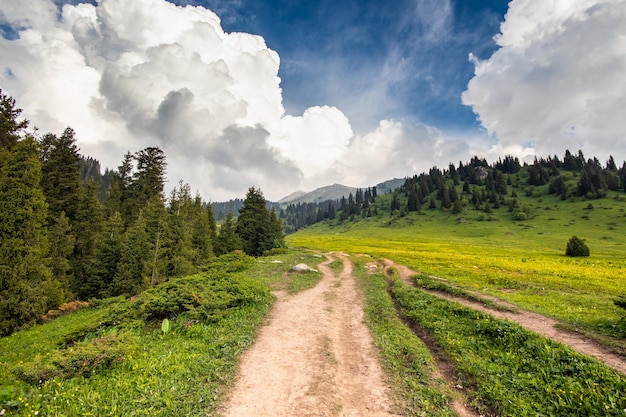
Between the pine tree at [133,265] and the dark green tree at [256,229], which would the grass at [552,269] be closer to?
the dark green tree at [256,229]

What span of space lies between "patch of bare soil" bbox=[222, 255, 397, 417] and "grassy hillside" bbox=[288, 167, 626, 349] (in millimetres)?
11380

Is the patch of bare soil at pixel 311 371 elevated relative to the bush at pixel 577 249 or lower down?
elevated

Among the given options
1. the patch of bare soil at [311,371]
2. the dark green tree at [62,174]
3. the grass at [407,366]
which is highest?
the dark green tree at [62,174]

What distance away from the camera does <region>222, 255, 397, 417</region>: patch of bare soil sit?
8.34m

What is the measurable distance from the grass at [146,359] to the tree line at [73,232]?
269 inches

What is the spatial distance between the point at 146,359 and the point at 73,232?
39.1 metres

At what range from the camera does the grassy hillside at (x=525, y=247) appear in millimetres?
20803

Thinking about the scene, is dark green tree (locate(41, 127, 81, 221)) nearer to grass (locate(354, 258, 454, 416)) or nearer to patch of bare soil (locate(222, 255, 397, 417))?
patch of bare soil (locate(222, 255, 397, 417))

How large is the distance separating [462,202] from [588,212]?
173 ft

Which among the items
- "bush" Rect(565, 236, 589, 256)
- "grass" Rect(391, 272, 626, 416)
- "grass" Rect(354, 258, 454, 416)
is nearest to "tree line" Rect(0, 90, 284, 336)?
"grass" Rect(354, 258, 454, 416)

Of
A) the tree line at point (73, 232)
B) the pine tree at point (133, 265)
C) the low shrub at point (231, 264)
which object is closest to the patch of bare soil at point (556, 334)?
the low shrub at point (231, 264)

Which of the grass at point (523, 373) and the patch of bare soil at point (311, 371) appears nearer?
the grass at point (523, 373)

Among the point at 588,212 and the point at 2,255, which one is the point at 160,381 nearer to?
the point at 2,255

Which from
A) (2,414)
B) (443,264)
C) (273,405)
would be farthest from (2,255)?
(443,264)
